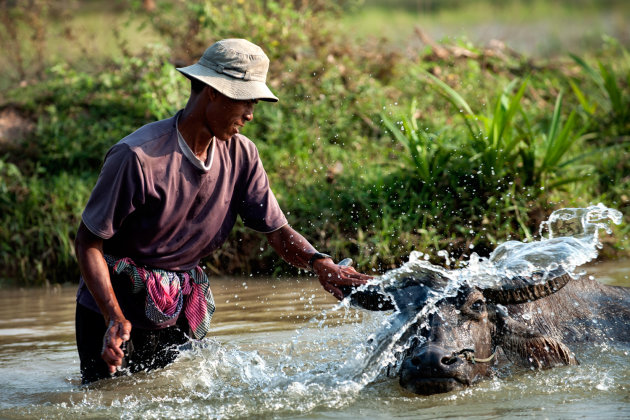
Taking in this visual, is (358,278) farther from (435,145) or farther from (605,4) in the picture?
(605,4)

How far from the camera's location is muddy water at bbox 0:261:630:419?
3635mm

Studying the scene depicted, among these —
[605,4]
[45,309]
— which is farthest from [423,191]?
[605,4]

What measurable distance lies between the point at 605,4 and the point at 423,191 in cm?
1207

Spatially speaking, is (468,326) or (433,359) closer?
(433,359)

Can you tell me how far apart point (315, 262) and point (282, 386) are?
0.62m

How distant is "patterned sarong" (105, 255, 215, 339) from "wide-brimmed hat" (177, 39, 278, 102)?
94 centimetres

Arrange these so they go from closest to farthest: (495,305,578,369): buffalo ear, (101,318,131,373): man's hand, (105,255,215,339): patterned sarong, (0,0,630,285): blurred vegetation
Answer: (101,318,131,373): man's hand
(105,255,215,339): patterned sarong
(495,305,578,369): buffalo ear
(0,0,630,285): blurred vegetation

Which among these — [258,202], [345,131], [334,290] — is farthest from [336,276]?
[345,131]

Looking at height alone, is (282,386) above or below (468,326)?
below

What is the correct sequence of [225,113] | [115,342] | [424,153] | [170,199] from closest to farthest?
[115,342] → [225,113] → [170,199] → [424,153]

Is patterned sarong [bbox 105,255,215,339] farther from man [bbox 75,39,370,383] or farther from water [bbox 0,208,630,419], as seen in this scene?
water [bbox 0,208,630,419]

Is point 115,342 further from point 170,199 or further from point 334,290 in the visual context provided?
point 334,290

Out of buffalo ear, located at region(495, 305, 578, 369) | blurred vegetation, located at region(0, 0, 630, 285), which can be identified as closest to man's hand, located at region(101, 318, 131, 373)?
buffalo ear, located at region(495, 305, 578, 369)

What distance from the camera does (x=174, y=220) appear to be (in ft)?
12.7
